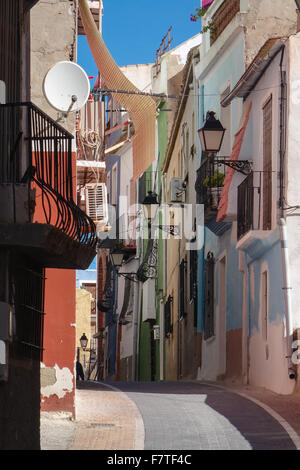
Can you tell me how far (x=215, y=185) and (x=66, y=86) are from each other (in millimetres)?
9599

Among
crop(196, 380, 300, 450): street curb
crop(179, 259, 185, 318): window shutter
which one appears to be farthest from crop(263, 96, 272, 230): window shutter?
crop(179, 259, 185, 318): window shutter

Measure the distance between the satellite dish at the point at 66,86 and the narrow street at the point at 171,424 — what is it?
450 centimetres

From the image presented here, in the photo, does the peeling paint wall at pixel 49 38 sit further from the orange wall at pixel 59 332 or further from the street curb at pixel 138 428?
Answer: the street curb at pixel 138 428

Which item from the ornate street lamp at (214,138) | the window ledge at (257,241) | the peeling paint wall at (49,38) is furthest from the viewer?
the ornate street lamp at (214,138)

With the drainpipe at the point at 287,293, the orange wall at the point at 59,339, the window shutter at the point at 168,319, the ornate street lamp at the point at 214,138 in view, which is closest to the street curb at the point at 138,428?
the orange wall at the point at 59,339

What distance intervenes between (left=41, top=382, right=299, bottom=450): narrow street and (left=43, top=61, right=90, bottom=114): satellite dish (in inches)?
177

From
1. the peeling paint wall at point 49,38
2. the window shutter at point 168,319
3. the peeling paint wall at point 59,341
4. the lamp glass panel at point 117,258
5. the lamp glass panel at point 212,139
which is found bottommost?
the window shutter at point 168,319

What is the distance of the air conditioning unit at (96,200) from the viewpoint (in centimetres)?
3120

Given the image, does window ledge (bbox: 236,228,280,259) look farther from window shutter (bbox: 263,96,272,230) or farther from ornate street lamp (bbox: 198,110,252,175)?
ornate street lamp (bbox: 198,110,252,175)

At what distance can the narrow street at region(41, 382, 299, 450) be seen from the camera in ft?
44.6

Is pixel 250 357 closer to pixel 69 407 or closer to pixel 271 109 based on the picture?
pixel 271 109

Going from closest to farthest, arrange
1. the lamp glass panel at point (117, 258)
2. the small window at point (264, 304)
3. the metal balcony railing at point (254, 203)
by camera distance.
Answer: the metal balcony railing at point (254, 203)
the small window at point (264, 304)
the lamp glass panel at point (117, 258)

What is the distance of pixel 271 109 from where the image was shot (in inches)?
837

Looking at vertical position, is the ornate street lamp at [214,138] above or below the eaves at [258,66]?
below
